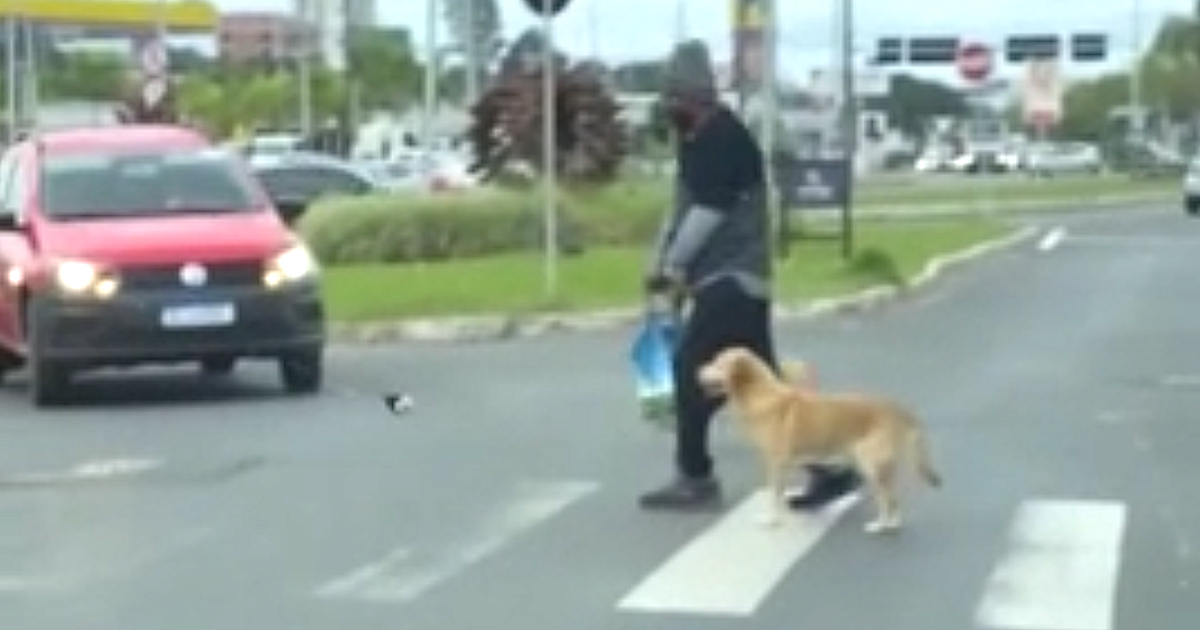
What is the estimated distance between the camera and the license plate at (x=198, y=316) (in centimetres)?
1855

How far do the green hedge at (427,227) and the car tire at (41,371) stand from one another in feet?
41.2

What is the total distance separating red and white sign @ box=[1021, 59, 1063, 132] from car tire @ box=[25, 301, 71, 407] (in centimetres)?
3456

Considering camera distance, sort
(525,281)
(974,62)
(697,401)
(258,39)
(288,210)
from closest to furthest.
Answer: (697,401) → (288,210) → (525,281) → (974,62) → (258,39)

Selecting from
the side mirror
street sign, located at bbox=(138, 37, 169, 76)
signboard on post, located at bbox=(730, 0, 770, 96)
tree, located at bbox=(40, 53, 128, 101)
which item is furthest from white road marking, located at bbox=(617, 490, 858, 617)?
tree, located at bbox=(40, 53, 128, 101)

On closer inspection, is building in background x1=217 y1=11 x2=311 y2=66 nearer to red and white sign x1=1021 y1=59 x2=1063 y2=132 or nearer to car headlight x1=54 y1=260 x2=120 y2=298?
red and white sign x1=1021 y1=59 x2=1063 y2=132

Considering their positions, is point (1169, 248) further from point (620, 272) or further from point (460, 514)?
point (460, 514)

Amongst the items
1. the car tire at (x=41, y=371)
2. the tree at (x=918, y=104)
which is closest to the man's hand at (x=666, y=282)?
the car tire at (x=41, y=371)

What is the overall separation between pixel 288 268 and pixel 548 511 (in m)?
5.99

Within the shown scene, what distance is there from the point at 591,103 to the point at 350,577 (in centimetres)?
2394

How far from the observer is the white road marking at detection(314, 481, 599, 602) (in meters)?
11.0

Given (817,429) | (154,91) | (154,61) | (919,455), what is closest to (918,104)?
(154,61)

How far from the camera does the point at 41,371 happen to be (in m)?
18.5

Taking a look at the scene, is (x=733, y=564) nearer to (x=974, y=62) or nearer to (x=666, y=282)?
(x=666, y=282)

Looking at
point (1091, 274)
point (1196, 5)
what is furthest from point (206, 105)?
point (1091, 274)
